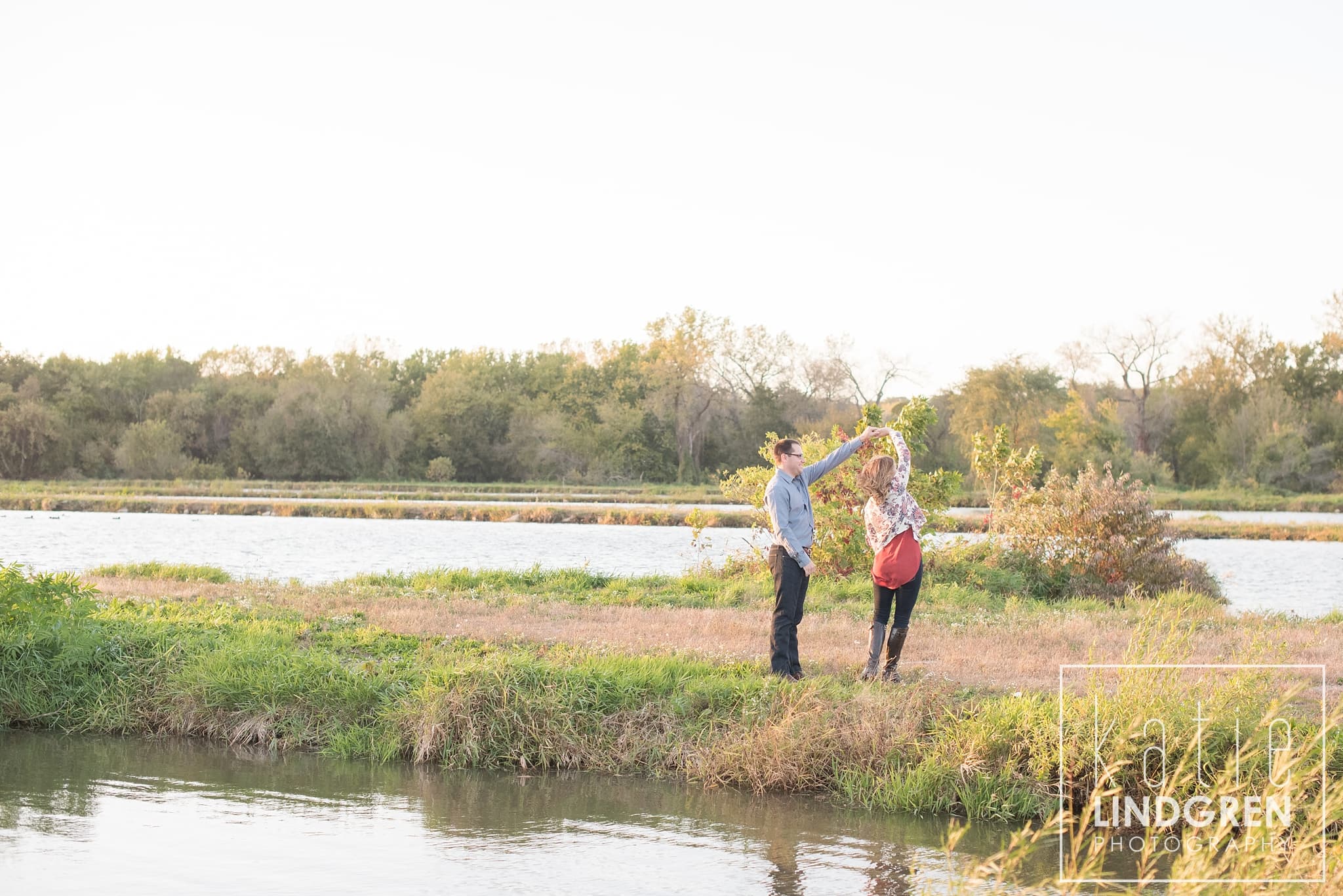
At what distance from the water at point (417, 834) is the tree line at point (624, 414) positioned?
4965 centimetres

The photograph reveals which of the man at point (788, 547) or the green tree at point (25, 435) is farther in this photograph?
the green tree at point (25, 435)

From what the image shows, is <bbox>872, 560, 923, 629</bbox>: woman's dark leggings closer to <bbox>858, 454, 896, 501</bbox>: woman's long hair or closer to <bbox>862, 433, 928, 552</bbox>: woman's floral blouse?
<bbox>862, 433, 928, 552</bbox>: woman's floral blouse

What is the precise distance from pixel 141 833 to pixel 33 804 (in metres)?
1.10

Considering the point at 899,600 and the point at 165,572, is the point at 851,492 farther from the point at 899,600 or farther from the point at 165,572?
the point at 165,572

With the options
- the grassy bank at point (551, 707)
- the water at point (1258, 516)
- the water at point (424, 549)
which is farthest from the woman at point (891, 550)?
the water at point (1258, 516)

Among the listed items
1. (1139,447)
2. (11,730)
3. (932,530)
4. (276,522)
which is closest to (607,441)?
(1139,447)

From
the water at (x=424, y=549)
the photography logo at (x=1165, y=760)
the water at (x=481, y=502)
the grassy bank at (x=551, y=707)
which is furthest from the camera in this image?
the water at (x=481, y=502)

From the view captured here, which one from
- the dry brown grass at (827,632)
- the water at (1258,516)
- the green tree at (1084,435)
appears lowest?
the dry brown grass at (827,632)

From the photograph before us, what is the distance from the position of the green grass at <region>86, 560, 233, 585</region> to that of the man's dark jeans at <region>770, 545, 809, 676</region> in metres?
10.0

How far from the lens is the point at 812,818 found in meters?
7.79

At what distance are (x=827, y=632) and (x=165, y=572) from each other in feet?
32.7

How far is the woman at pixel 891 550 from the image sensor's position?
30.7 feet

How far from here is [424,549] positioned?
27.1m

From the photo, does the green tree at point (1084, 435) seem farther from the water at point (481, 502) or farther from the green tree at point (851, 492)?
the green tree at point (851, 492)
